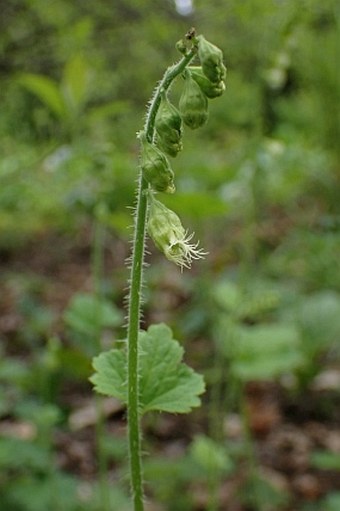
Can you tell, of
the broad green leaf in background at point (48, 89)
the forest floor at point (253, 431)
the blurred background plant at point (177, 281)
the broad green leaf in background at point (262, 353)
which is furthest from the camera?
the forest floor at point (253, 431)

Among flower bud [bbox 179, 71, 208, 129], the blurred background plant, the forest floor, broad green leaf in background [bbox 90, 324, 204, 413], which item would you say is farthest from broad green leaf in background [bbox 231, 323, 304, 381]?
flower bud [bbox 179, 71, 208, 129]

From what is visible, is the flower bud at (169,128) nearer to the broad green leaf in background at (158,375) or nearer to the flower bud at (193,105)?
the flower bud at (193,105)

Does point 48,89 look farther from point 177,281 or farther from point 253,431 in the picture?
point 177,281

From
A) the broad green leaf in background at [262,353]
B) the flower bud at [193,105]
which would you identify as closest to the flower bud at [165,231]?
the flower bud at [193,105]

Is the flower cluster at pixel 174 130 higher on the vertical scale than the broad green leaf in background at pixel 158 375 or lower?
higher

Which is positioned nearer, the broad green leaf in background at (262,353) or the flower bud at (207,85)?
the flower bud at (207,85)

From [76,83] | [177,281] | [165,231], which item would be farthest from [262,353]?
[177,281]

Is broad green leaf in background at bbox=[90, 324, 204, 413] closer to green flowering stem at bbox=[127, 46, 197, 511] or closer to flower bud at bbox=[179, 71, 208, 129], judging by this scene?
green flowering stem at bbox=[127, 46, 197, 511]
